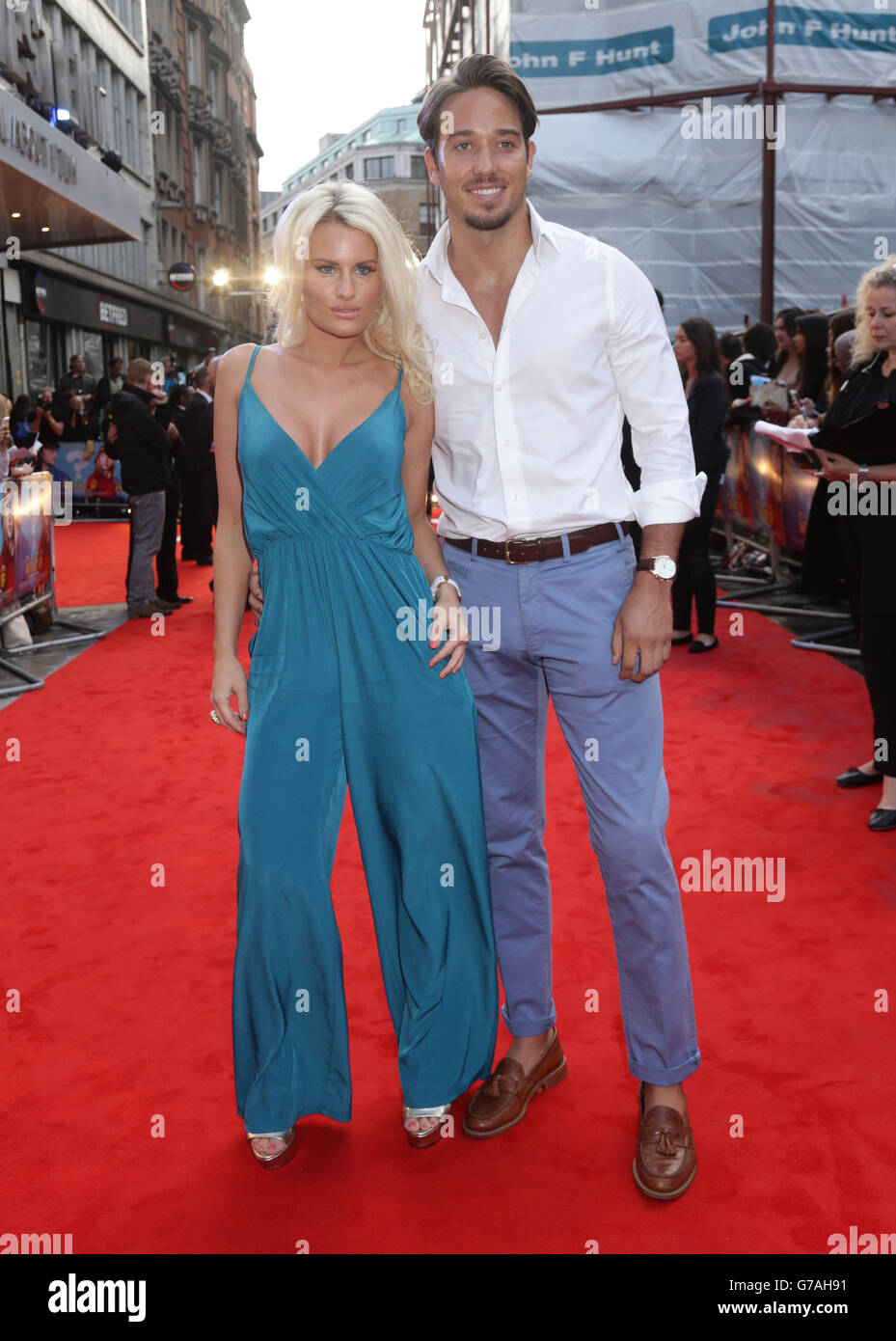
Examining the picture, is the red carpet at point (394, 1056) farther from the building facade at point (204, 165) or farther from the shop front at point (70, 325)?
the building facade at point (204, 165)

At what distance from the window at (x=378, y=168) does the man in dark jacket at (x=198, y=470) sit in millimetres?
88963

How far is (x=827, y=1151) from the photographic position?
Result: 2.60m

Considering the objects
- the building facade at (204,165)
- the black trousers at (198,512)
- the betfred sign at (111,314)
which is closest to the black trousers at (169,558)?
the black trousers at (198,512)

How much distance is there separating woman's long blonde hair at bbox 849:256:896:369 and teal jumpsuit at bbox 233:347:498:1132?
2.72 meters

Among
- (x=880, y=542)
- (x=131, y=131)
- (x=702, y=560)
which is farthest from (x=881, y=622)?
(x=131, y=131)

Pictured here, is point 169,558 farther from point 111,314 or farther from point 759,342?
point 111,314

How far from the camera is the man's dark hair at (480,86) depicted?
97.0 inches

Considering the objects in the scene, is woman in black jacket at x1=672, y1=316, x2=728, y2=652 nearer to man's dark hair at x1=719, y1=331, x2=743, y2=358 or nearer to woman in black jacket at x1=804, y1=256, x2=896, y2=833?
woman in black jacket at x1=804, y1=256, x2=896, y2=833

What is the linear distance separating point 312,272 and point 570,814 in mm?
2906

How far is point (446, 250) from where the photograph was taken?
266 cm

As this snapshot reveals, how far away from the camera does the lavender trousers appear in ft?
8.18

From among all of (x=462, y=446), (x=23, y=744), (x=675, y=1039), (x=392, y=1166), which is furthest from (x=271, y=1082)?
(x=23, y=744)

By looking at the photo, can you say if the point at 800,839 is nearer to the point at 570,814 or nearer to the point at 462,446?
the point at 570,814

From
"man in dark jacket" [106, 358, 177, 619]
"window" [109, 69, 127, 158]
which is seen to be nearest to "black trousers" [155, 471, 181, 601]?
"man in dark jacket" [106, 358, 177, 619]
